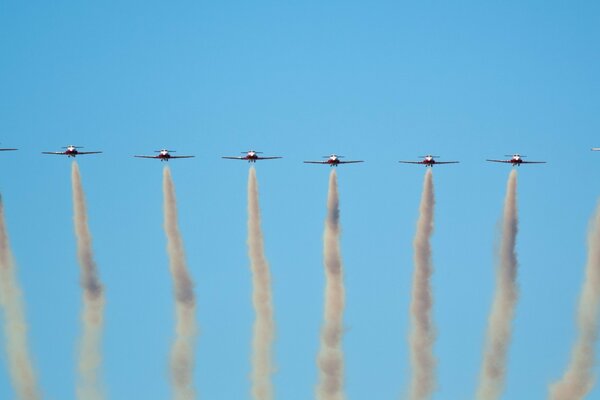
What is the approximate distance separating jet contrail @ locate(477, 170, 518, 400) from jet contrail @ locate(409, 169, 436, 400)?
185 inches

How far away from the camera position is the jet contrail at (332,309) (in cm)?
15012

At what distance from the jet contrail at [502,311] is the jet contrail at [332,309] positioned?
12.0 metres

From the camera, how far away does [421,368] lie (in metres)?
150

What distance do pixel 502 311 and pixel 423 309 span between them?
6825mm

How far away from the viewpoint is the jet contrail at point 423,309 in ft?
490

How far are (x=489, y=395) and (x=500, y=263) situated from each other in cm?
1105

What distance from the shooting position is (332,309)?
15300 cm

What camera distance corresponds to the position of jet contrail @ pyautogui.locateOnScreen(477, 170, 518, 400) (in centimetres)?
14762

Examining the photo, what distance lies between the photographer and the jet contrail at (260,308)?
495 feet

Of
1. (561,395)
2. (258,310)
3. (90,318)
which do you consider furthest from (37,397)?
(561,395)

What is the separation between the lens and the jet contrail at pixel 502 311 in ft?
484

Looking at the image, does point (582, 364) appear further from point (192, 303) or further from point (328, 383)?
point (192, 303)

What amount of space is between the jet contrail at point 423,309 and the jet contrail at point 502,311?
4696 millimetres

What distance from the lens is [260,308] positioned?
153 m
